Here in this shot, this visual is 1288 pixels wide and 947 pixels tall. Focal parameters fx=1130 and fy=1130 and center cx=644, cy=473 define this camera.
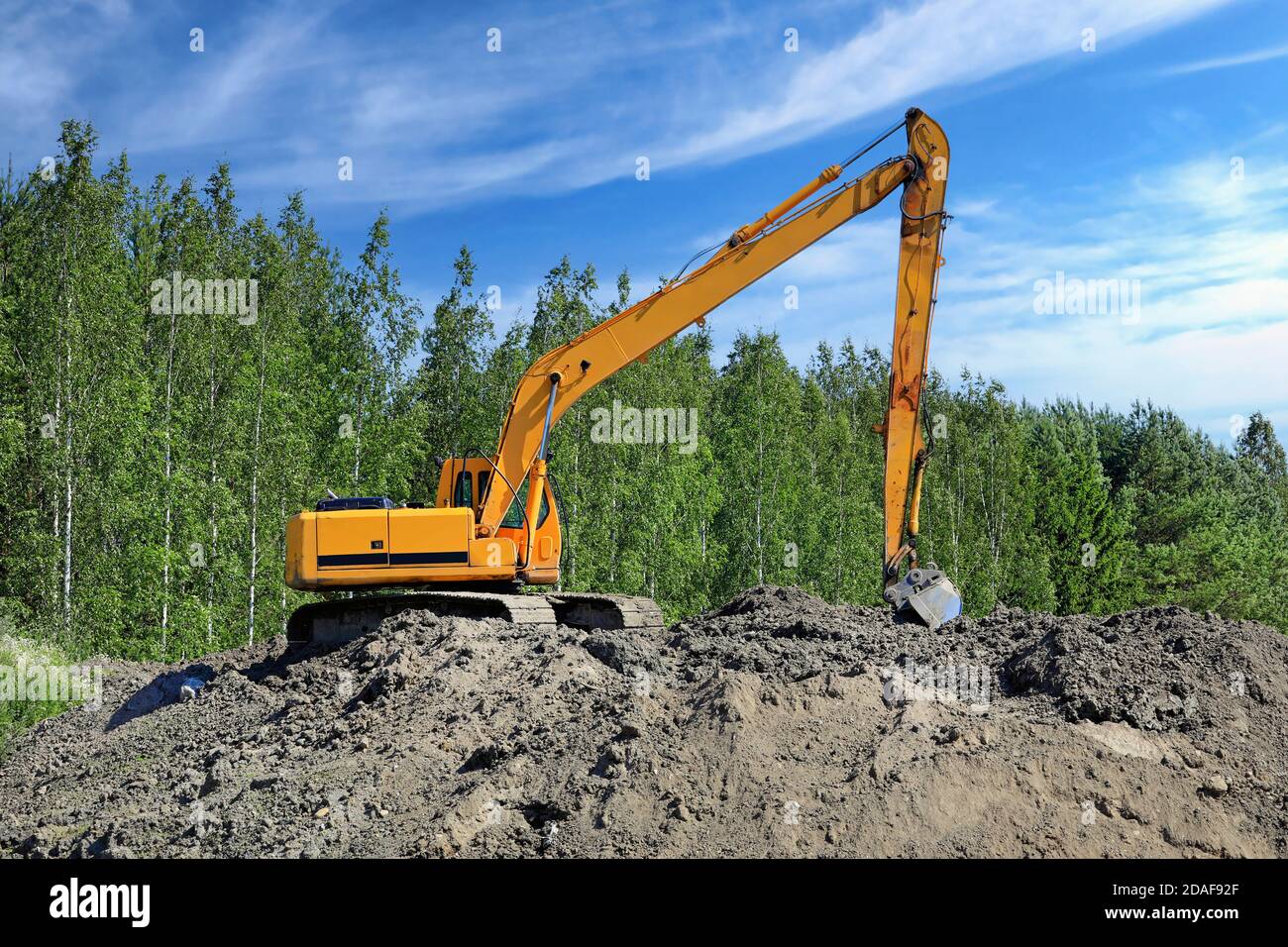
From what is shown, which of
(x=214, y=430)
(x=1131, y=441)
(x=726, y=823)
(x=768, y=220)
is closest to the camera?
(x=726, y=823)

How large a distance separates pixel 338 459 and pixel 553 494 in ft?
32.9

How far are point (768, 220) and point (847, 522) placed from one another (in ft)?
73.1

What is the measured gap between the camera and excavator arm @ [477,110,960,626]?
43.5 feet

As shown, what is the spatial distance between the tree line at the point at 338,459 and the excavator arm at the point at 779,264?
9.07 m

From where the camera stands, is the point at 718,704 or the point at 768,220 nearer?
the point at 718,704

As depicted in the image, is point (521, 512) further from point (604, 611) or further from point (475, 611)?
point (604, 611)

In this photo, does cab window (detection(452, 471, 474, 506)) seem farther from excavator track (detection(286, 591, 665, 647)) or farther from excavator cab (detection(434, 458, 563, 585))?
excavator track (detection(286, 591, 665, 647))

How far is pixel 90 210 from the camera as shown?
858 inches

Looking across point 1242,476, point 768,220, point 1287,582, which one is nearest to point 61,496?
point 768,220

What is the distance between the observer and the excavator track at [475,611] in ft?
46.3

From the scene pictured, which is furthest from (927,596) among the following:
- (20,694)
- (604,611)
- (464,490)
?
(20,694)

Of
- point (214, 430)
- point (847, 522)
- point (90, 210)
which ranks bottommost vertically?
point (847, 522)

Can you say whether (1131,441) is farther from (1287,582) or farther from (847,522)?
(847,522)

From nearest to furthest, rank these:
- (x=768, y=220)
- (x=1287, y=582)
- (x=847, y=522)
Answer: (x=768, y=220) < (x=847, y=522) < (x=1287, y=582)
